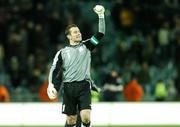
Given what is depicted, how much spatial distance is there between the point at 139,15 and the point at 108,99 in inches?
126

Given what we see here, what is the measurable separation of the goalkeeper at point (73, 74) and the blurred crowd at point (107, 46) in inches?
294

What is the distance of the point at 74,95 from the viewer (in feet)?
32.4

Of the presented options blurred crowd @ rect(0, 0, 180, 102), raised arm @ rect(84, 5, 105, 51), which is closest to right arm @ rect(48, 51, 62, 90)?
raised arm @ rect(84, 5, 105, 51)

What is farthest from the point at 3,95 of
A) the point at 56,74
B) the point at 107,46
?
the point at 56,74

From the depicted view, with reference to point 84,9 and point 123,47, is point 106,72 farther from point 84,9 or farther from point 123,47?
point 84,9

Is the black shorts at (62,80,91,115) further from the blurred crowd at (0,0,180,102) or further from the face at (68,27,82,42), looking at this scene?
the blurred crowd at (0,0,180,102)

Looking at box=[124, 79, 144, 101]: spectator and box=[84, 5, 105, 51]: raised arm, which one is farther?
box=[124, 79, 144, 101]: spectator

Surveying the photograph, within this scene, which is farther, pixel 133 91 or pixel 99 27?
pixel 133 91

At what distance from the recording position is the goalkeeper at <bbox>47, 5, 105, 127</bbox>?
32.4 ft

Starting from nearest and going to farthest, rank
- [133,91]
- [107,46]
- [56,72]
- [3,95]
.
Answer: [56,72] → [3,95] → [133,91] → [107,46]

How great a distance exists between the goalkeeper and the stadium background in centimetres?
747

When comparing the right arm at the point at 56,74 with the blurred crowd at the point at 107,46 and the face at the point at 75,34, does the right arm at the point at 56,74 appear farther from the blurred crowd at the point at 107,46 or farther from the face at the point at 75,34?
the blurred crowd at the point at 107,46

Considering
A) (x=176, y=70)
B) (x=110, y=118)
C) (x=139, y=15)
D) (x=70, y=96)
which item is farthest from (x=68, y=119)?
(x=139, y=15)

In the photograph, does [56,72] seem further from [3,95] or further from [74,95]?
[3,95]
